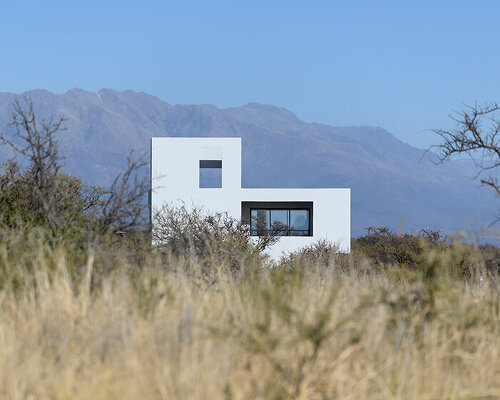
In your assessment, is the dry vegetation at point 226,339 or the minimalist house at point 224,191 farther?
the minimalist house at point 224,191

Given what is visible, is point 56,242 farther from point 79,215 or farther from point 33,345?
point 33,345

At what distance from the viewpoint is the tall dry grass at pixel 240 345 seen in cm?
397

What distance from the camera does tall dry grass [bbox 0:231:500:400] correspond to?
13.0 feet

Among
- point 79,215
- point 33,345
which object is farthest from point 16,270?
Answer: point 79,215

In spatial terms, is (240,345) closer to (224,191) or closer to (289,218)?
(224,191)

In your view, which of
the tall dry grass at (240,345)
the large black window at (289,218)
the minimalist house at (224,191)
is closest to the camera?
the tall dry grass at (240,345)

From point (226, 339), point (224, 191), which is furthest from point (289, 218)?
point (226, 339)

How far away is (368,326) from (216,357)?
119 centimetres

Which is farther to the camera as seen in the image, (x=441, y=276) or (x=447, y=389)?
(x=441, y=276)

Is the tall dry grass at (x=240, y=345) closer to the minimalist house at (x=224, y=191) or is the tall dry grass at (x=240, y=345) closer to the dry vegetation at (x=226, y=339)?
the dry vegetation at (x=226, y=339)

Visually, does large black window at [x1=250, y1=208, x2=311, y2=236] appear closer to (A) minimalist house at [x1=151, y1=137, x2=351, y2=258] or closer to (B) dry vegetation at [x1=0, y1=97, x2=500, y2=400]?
(A) minimalist house at [x1=151, y1=137, x2=351, y2=258]

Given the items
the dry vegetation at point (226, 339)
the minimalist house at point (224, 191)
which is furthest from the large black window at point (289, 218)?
the dry vegetation at point (226, 339)

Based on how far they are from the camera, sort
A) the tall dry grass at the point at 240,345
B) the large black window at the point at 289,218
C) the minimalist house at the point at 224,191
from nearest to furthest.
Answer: the tall dry grass at the point at 240,345 → the minimalist house at the point at 224,191 → the large black window at the point at 289,218

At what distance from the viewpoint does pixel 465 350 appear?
5.18 meters
